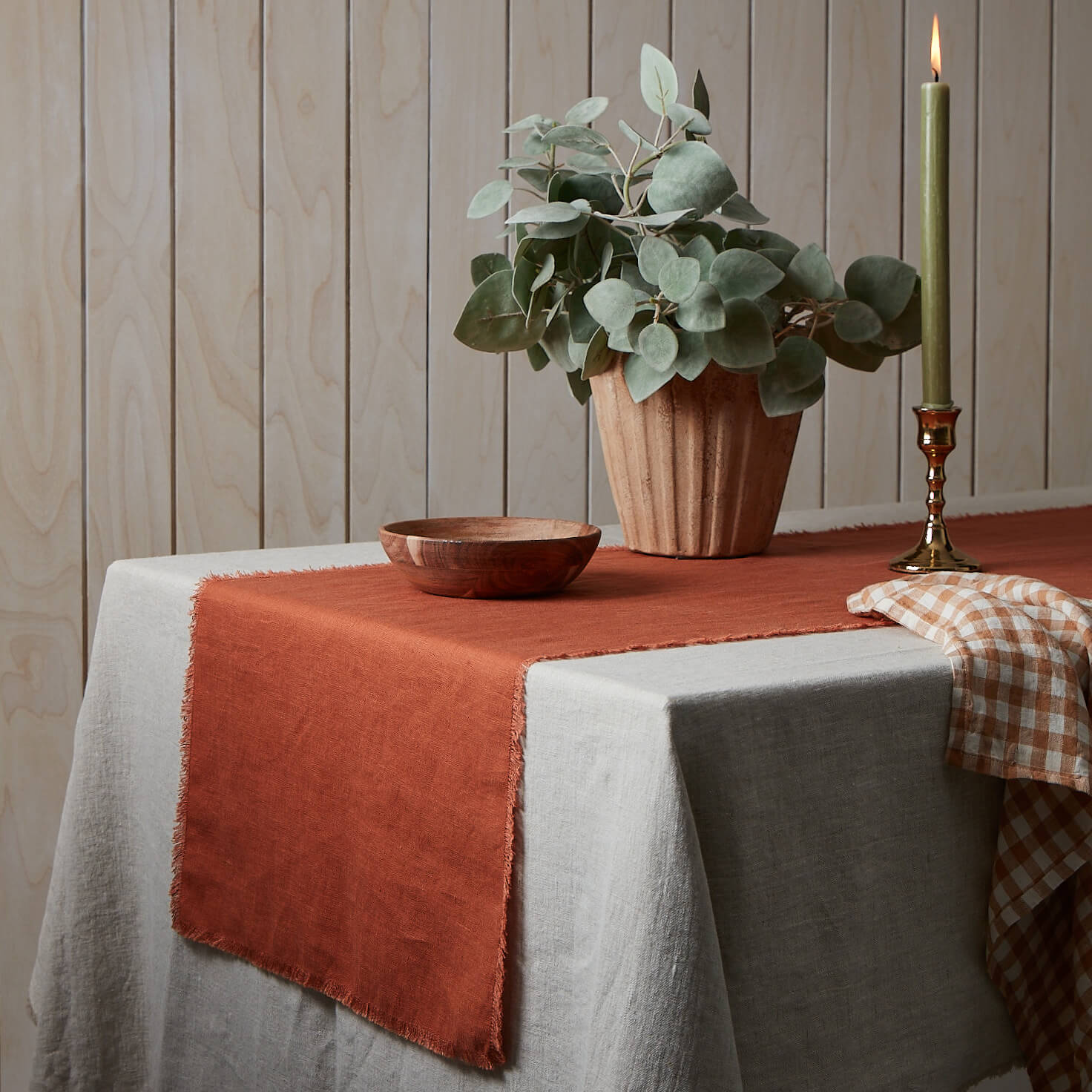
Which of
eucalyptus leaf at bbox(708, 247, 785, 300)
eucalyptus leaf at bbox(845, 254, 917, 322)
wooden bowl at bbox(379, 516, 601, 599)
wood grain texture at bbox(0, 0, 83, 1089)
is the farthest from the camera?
wood grain texture at bbox(0, 0, 83, 1089)

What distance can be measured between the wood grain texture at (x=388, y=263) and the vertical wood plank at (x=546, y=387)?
0.43ft

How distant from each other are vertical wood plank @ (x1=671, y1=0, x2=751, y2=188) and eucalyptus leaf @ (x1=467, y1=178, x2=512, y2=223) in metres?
0.90

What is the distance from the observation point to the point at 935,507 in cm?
95

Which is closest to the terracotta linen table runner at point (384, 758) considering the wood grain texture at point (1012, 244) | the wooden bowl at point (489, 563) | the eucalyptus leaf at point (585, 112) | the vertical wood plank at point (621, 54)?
the wooden bowl at point (489, 563)

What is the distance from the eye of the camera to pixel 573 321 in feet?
3.26

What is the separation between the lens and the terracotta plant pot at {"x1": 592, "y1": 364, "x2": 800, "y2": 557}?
996 millimetres

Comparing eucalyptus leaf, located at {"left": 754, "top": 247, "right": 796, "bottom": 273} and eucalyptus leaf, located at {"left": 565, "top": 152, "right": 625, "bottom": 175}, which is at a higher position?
eucalyptus leaf, located at {"left": 565, "top": 152, "right": 625, "bottom": 175}

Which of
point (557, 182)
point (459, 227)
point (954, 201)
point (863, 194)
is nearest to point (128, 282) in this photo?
point (459, 227)

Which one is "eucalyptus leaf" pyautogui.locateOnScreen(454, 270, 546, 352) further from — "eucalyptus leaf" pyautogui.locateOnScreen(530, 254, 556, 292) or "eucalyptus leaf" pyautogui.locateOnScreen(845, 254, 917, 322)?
"eucalyptus leaf" pyautogui.locateOnScreen(845, 254, 917, 322)

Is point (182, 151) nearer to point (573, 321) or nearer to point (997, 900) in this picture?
point (573, 321)

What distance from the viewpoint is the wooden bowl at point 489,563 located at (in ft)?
2.68

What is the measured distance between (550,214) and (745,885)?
0.53 metres

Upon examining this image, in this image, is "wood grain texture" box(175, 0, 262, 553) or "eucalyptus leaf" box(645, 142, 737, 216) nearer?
"eucalyptus leaf" box(645, 142, 737, 216)

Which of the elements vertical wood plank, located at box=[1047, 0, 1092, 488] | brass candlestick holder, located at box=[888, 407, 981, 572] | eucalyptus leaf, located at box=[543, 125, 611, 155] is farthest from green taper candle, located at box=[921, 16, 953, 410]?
vertical wood plank, located at box=[1047, 0, 1092, 488]
